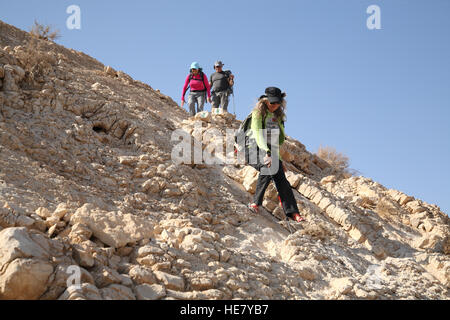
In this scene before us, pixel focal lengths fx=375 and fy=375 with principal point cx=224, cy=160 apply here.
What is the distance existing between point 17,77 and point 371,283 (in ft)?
22.4

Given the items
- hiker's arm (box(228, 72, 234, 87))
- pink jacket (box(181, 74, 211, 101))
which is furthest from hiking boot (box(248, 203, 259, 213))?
hiker's arm (box(228, 72, 234, 87))

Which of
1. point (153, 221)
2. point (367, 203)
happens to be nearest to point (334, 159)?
point (367, 203)

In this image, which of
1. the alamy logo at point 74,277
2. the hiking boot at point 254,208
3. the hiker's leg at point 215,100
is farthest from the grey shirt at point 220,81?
the alamy logo at point 74,277

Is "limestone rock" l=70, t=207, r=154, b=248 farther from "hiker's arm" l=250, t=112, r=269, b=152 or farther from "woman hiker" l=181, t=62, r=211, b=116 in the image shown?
"woman hiker" l=181, t=62, r=211, b=116

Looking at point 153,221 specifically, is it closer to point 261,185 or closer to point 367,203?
point 261,185

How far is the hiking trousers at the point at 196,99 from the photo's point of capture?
34.1ft

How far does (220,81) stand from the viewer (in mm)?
10617

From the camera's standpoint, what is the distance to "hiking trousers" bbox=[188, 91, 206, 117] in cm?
1040

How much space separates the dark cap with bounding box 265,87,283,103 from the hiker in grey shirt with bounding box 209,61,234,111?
479 cm

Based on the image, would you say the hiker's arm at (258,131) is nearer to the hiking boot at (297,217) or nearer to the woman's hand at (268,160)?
the woman's hand at (268,160)

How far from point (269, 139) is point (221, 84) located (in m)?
5.04

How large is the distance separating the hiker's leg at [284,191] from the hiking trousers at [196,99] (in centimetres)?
499
